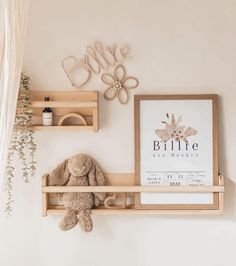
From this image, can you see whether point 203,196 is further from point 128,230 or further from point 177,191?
point 128,230

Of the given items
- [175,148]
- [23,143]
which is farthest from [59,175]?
[175,148]

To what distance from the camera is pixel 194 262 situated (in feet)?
6.70

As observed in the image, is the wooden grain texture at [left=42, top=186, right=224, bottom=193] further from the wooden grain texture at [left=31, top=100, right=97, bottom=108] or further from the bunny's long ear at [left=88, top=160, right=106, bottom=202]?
the wooden grain texture at [left=31, top=100, right=97, bottom=108]

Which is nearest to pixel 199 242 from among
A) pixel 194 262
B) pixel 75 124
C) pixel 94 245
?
pixel 194 262

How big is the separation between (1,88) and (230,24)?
38.5 inches

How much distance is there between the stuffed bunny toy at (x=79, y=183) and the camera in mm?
1950

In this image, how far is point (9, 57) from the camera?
4.73 feet

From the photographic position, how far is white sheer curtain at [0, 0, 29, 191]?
1.40 m

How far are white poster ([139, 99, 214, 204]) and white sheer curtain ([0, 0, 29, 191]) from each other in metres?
0.65

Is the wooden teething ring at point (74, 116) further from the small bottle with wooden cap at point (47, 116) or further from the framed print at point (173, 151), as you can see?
the framed print at point (173, 151)

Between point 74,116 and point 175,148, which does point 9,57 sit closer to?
point 74,116

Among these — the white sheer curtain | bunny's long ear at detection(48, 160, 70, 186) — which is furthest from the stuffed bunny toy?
the white sheer curtain

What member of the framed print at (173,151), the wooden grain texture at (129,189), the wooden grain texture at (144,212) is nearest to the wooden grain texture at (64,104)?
the framed print at (173,151)

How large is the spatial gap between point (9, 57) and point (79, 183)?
2.28ft
